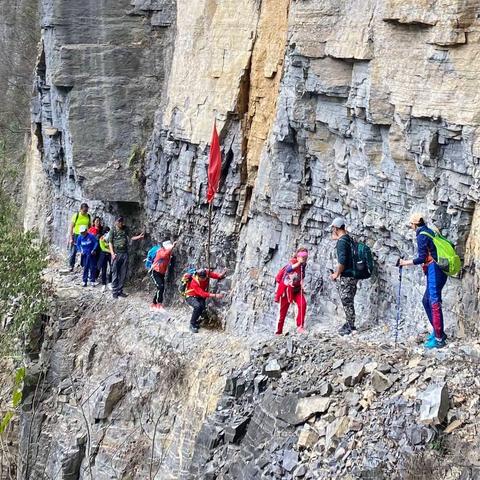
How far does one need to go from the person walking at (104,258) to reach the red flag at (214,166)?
9.55 feet

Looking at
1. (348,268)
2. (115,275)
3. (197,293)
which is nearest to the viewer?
(348,268)

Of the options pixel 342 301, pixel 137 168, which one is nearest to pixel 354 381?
pixel 342 301

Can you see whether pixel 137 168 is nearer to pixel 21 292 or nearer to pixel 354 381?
pixel 21 292

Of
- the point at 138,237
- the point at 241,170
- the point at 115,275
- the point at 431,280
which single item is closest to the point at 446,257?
the point at 431,280

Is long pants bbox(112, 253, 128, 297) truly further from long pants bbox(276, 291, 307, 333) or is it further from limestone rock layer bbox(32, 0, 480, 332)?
long pants bbox(276, 291, 307, 333)

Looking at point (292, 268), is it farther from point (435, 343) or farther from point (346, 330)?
point (435, 343)

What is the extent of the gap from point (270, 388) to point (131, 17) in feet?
33.5

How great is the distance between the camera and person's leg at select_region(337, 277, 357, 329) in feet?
42.4

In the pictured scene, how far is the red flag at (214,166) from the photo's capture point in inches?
647

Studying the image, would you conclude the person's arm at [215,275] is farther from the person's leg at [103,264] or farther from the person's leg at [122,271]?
the person's leg at [103,264]

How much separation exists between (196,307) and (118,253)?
3.21 meters

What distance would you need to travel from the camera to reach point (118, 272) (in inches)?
719

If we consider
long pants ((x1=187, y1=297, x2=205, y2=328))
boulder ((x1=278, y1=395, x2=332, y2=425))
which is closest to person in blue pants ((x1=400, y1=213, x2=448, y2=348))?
boulder ((x1=278, y1=395, x2=332, y2=425))

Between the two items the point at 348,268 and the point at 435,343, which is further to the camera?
the point at 348,268
